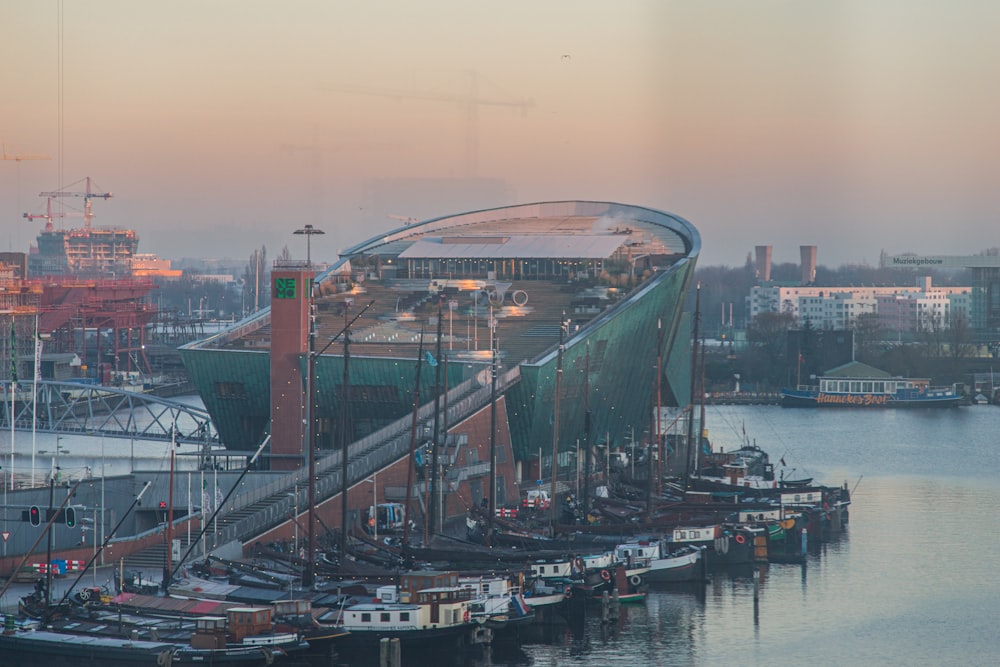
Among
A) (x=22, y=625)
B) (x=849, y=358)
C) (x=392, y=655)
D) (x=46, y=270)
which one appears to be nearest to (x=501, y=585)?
(x=392, y=655)

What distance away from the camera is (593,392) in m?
40.5

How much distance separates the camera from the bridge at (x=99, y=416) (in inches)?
1738

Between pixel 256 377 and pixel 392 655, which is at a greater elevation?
pixel 256 377

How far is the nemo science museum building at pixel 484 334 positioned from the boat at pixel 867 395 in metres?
22.5

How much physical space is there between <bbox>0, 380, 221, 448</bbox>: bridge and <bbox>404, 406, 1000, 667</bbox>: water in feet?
36.0

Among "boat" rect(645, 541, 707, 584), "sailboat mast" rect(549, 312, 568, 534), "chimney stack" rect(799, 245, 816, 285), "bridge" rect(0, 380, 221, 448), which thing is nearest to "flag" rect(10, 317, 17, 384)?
"bridge" rect(0, 380, 221, 448)

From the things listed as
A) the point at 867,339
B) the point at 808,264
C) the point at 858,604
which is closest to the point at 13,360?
the point at 858,604

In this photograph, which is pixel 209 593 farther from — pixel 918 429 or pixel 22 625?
pixel 918 429

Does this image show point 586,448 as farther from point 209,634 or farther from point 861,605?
point 209,634

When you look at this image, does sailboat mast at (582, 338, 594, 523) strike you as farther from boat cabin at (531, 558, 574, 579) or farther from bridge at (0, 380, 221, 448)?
bridge at (0, 380, 221, 448)

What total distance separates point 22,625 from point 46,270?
13260 centimetres

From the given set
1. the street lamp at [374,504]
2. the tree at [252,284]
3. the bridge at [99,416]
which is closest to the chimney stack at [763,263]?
the tree at [252,284]

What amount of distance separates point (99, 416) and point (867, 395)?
33.7 meters

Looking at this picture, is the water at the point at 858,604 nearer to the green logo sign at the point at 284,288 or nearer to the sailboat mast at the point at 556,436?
the sailboat mast at the point at 556,436
